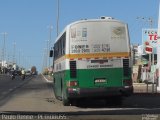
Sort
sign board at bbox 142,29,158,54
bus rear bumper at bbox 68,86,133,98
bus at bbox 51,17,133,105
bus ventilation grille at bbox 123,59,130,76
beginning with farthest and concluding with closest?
sign board at bbox 142,29,158,54 < bus ventilation grille at bbox 123,59,130,76 < bus at bbox 51,17,133,105 < bus rear bumper at bbox 68,86,133,98

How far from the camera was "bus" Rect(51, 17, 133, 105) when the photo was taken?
2208 centimetres

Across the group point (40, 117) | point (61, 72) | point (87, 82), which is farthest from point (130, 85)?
point (40, 117)

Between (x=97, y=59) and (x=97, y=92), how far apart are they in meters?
1.38

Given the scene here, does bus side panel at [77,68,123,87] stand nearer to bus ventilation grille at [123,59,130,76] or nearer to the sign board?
bus ventilation grille at [123,59,130,76]

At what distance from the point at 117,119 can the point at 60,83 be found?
29.1ft

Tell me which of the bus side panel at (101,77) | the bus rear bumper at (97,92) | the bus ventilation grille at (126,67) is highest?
the bus ventilation grille at (126,67)

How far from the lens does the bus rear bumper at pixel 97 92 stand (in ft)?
72.0

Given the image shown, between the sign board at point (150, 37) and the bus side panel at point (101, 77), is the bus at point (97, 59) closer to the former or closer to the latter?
the bus side panel at point (101, 77)

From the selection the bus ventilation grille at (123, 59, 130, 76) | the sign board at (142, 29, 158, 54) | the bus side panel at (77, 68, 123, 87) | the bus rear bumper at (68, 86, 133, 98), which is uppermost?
the sign board at (142, 29, 158, 54)

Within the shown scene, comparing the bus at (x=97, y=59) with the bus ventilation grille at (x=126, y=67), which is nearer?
the bus at (x=97, y=59)

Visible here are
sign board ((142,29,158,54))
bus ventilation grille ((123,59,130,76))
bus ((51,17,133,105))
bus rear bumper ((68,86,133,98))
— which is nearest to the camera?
bus rear bumper ((68,86,133,98))

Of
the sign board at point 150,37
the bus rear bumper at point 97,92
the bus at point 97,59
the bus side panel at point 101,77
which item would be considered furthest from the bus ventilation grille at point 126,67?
the sign board at point 150,37

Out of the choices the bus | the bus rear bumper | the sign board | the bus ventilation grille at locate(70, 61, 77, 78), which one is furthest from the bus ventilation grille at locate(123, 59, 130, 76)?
the sign board

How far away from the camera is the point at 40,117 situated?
17828mm
